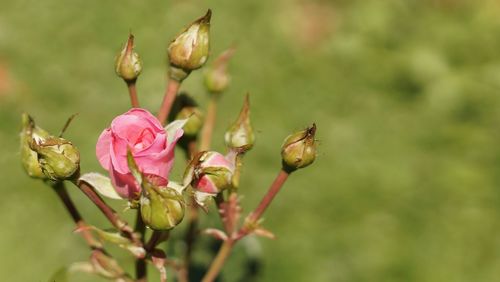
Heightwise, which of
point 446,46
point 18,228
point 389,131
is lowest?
point 18,228

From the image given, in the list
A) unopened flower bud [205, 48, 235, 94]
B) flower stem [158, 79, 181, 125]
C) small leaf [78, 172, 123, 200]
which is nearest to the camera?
small leaf [78, 172, 123, 200]

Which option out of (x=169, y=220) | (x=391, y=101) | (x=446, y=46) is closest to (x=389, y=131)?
(x=391, y=101)

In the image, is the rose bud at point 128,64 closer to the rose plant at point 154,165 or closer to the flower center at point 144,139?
the rose plant at point 154,165

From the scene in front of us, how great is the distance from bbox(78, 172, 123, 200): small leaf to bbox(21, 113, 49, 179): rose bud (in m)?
0.08

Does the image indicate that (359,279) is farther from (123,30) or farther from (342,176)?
(123,30)

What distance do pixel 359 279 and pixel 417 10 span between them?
4.27ft

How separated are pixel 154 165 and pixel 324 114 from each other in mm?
1852

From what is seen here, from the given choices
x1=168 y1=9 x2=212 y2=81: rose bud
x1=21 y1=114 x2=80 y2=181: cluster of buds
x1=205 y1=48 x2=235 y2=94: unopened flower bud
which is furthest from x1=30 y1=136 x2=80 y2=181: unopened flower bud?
x1=205 y1=48 x2=235 y2=94: unopened flower bud

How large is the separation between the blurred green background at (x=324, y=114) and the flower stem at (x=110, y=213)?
81cm

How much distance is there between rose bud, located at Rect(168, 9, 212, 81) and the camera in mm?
1142

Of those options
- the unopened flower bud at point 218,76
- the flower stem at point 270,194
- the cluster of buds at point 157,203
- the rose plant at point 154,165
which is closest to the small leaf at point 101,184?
the rose plant at point 154,165

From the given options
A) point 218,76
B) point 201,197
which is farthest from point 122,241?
point 218,76

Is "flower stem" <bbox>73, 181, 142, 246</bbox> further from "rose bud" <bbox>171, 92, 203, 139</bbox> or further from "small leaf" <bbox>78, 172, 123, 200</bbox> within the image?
"rose bud" <bbox>171, 92, 203, 139</bbox>

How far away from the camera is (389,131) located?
2.76m
